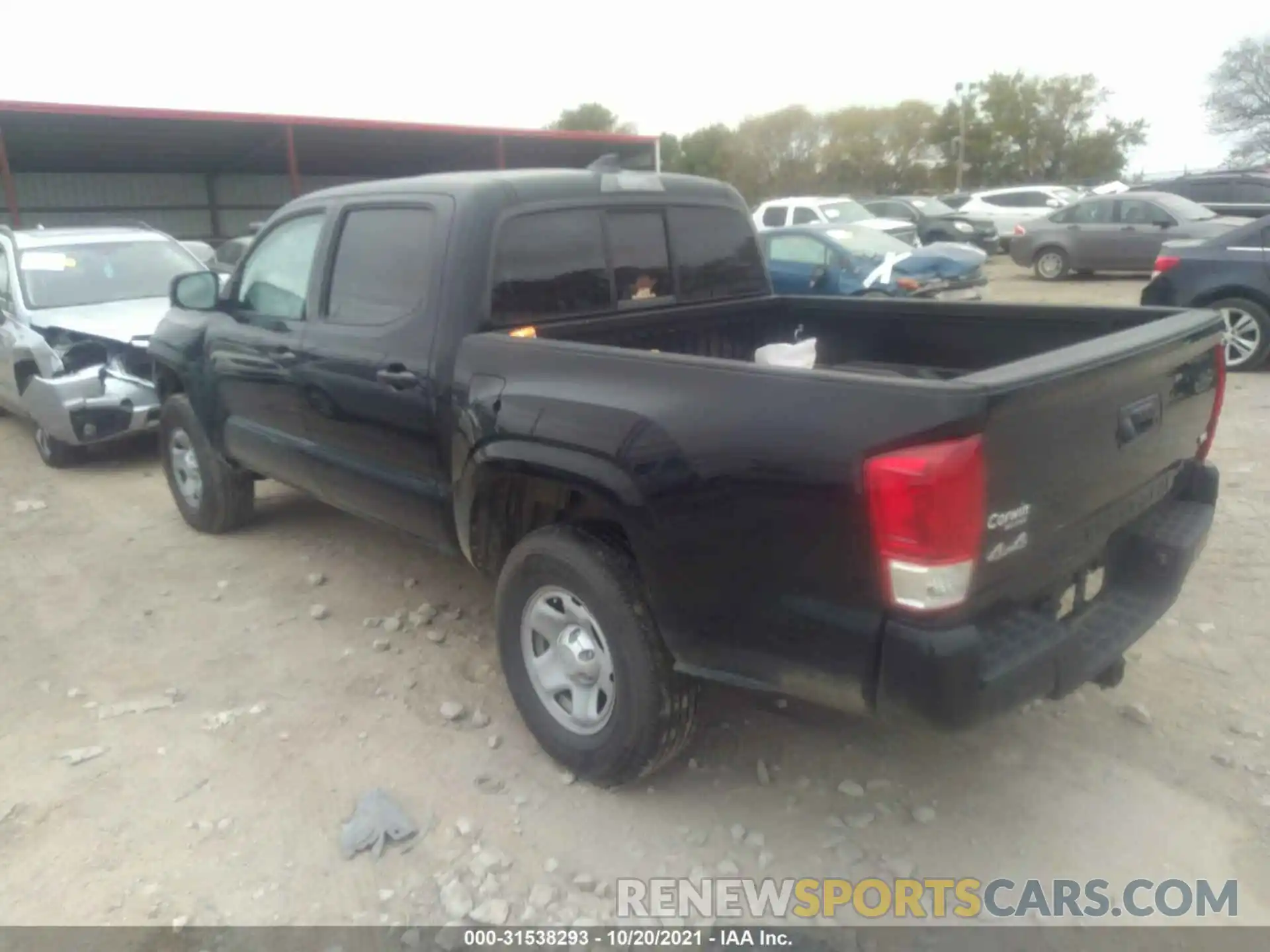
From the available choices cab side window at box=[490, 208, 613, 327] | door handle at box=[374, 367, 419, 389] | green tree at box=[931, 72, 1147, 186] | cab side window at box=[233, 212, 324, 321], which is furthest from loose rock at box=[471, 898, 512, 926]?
green tree at box=[931, 72, 1147, 186]

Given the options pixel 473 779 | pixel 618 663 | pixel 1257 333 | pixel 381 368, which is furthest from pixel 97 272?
pixel 1257 333

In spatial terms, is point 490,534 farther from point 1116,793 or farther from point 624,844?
point 1116,793

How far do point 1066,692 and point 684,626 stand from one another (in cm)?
105

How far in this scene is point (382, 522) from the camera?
4.17 m

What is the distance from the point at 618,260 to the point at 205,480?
9.70 ft

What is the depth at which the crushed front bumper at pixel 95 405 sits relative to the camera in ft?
22.4

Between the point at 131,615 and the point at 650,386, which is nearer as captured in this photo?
the point at 650,386

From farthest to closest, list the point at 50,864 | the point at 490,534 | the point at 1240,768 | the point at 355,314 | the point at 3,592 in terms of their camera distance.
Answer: the point at 3,592
the point at 355,314
the point at 490,534
the point at 1240,768
the point at 50,864

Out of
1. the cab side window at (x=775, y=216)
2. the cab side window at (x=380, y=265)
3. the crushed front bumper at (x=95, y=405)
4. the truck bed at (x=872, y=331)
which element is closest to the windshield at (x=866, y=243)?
the cab side window at (x=775, y=216)

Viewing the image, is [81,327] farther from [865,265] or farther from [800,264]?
[865,265]

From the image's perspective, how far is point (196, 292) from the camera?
4.96 m

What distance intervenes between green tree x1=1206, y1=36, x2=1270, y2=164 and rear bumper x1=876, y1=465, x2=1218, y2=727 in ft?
188

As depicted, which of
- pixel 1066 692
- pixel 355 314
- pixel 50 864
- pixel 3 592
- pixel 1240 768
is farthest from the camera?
pixel 3 592

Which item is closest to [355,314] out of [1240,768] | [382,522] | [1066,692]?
[382,522]
